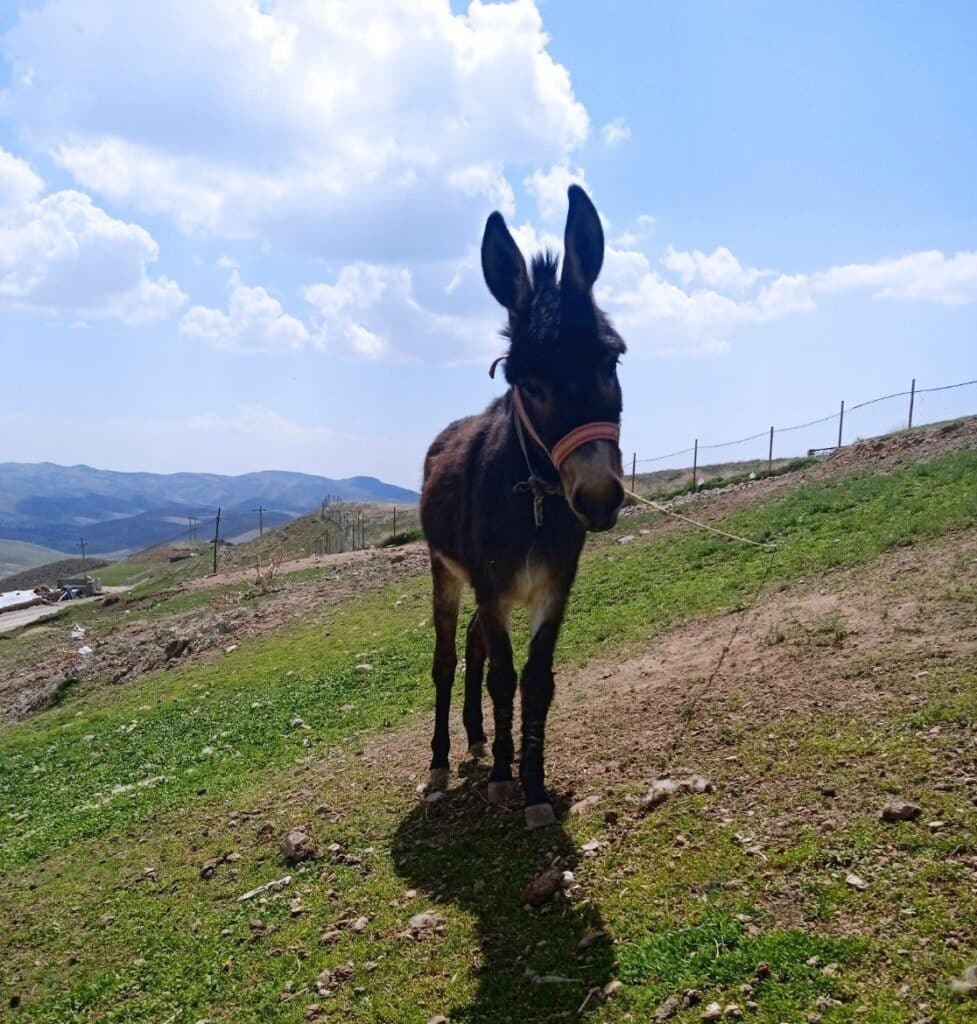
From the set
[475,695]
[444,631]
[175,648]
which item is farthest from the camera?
[175,648]

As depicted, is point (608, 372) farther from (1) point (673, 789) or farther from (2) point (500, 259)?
(1) point (673, 789)

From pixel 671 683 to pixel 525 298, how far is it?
11.7 ft

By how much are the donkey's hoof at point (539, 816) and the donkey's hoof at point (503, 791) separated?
0.48 meters

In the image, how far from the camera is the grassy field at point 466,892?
Result: 303 centimetres

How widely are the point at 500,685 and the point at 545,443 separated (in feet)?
5.45

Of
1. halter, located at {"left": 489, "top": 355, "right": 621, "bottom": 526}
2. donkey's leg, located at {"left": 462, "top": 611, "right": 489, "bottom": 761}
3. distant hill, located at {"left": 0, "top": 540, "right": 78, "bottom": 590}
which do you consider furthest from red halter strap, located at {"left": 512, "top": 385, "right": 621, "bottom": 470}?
distant hill, located at {"left": 0, "top": 540, "right": 78, "bottom": 590}

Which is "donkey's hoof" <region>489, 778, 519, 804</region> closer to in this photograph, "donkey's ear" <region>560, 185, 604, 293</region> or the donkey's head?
the donkey's head

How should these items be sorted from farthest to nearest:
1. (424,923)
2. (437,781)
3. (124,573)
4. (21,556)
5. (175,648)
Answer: (21,556), (124,573), (175,648), (437,781), (424,923)

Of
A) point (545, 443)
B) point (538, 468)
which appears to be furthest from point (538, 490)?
point (545, 443)

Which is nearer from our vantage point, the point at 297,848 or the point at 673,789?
the point at 673,789

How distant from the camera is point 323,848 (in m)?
5.41

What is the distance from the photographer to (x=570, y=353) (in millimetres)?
4348

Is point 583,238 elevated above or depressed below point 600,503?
above

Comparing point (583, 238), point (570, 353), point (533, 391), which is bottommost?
point (533, 391)
